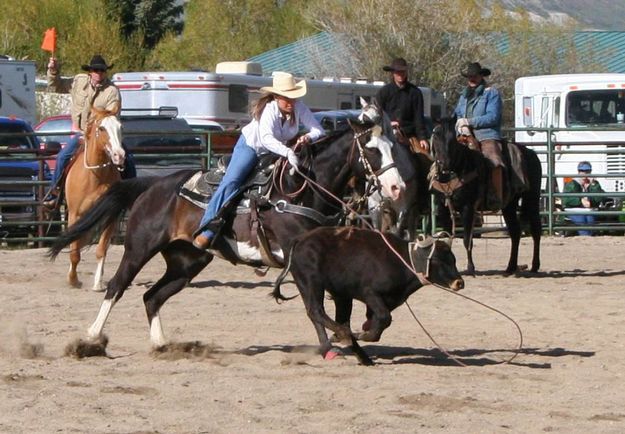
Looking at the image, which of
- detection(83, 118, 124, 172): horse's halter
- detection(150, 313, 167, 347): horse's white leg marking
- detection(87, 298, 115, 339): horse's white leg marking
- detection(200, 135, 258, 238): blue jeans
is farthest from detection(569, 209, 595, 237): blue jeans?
detection(87, 298, 115, 339): horse's white leg marking

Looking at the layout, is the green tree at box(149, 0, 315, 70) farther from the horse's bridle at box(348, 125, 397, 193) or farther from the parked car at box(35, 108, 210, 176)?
the horse's bridle at box(348, 125, 397, 193)

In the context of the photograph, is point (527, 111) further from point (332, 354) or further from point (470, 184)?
point (332, 354)

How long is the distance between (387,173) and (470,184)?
5.40 meters

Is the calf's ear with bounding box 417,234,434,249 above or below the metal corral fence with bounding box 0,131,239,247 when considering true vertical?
above

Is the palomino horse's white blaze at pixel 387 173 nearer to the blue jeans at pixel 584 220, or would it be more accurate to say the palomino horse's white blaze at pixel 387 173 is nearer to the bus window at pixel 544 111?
the blue jeans at pixel 584 220

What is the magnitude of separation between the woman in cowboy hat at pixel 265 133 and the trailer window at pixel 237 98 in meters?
18.9

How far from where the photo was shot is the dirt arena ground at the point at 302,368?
23.2 ft

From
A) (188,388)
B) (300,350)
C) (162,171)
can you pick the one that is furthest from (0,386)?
(162,171)

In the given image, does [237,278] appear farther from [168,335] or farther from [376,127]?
[376,127]

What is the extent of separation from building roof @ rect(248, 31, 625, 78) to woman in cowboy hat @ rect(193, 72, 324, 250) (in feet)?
126

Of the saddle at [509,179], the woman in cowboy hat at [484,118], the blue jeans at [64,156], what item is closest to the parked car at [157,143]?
the blue jeans at [64,156]

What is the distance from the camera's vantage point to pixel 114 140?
1214cm

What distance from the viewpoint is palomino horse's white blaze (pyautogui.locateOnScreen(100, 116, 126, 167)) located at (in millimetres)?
12070

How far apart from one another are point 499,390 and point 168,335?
10.1ft
